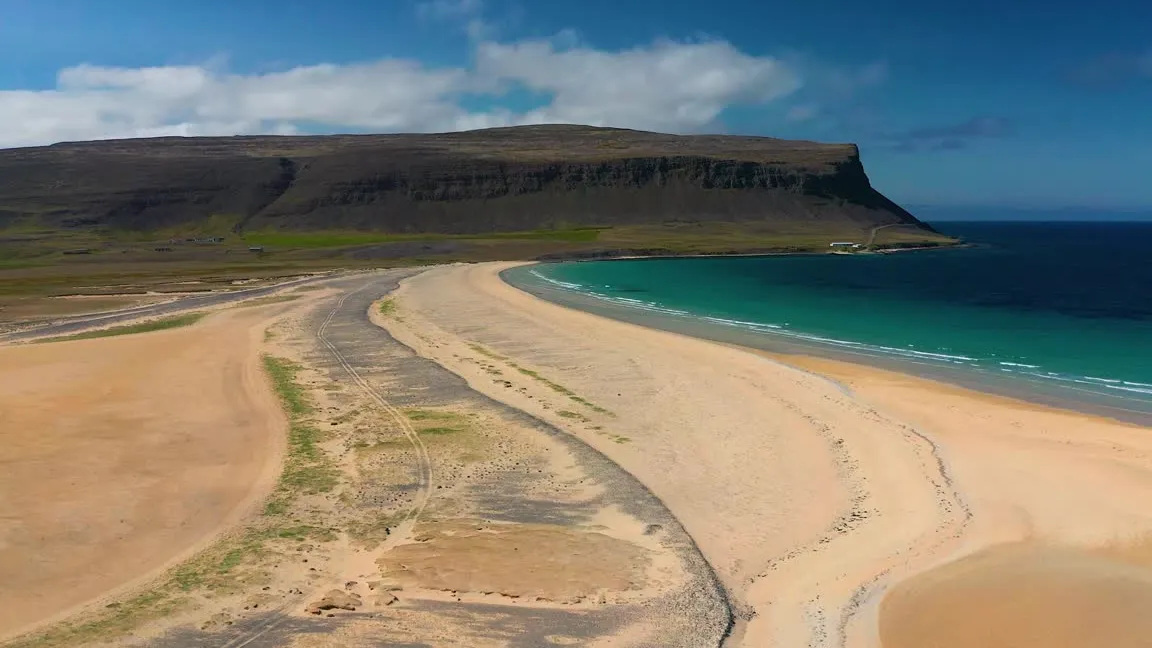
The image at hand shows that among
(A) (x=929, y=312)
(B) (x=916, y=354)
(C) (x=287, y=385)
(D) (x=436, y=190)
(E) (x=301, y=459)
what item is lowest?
(E) (x=301, y=459)

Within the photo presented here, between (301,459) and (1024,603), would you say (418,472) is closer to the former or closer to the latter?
(301,459)

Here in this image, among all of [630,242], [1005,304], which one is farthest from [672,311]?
[630,242]

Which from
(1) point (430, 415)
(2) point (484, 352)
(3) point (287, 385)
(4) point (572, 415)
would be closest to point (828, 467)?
(4) point (572, 415)

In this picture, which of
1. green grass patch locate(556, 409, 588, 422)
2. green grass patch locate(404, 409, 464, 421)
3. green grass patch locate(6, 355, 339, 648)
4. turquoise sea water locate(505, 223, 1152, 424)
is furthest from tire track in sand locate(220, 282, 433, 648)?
turquoise sea water locate(505, 223, 1152, 424)

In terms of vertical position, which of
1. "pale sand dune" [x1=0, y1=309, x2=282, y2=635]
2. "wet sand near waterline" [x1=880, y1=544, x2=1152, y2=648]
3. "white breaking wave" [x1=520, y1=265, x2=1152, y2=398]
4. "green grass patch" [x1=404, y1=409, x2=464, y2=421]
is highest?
"white breaking wave" [x1=520, y1=265, x2=1152, y2=398]

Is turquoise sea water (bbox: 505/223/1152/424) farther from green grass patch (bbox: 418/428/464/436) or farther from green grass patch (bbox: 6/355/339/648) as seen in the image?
green grass patch (bbox: 6/355/339/648)

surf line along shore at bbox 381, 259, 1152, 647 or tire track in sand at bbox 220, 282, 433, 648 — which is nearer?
tire track in sand at bbox 220, 282, 433, 648

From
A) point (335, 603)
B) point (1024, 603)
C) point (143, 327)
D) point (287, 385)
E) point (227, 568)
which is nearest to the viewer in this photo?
point (335, 603)
